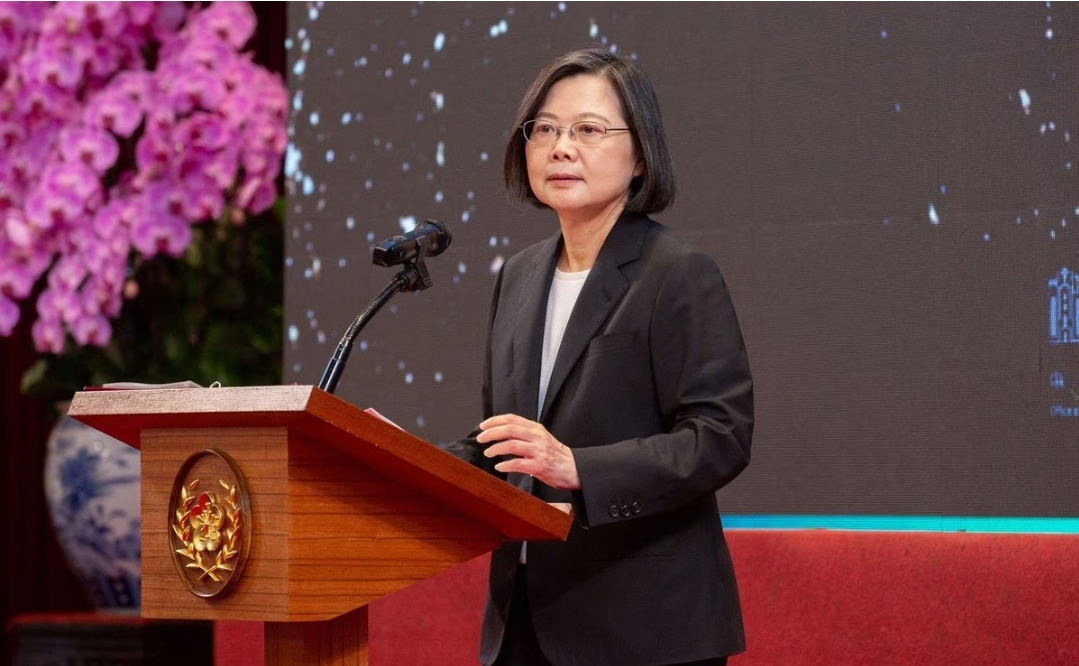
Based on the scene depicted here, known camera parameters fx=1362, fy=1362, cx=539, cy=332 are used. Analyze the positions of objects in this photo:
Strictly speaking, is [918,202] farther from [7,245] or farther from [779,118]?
[7,245]

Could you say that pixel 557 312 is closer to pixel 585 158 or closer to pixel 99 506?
pixel 585 158

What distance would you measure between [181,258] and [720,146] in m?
1.97

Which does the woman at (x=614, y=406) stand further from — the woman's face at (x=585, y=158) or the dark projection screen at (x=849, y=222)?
the dark projection screen at (x=849, y=222)

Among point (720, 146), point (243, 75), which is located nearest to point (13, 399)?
point (243, 75)

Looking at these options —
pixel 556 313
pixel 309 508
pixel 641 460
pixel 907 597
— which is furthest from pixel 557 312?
pixel 907 597

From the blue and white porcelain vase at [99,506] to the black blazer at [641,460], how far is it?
93.9 inches

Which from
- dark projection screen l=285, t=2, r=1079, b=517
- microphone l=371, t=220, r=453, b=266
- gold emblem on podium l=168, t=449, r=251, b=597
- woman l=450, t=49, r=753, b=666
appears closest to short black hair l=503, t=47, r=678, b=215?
woman l=450, t=49, r=753, b=666

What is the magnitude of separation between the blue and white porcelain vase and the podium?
7.94 feet

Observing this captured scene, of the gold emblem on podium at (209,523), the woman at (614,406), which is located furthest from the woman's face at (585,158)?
the gold emblem on podium at (209,523)

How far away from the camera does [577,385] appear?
1.79m

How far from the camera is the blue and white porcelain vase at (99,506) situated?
3930mm

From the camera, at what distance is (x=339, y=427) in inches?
53.9

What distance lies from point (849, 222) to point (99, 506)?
2372 mm

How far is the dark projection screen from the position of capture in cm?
247
